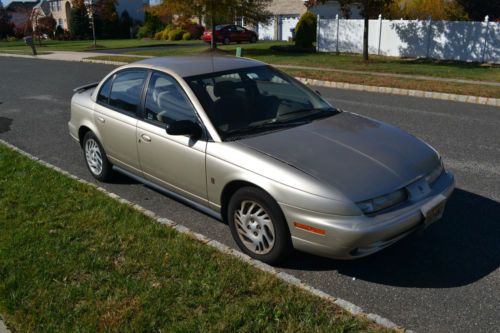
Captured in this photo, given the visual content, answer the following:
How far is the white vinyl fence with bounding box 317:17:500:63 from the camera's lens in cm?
2083

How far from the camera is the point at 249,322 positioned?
3121 mm

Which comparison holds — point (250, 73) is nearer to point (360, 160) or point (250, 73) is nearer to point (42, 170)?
point (360, 160)

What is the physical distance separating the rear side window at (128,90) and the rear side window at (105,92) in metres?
0.08

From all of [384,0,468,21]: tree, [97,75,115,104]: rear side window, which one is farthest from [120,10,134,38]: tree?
[97,75,115,104]: rear side window

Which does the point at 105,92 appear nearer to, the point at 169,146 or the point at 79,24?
the point at 169,146

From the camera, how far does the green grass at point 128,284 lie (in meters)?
3.14

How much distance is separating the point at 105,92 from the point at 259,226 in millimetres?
2876

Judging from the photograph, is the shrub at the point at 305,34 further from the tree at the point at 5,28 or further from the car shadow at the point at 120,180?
the tree at the point at 5,28

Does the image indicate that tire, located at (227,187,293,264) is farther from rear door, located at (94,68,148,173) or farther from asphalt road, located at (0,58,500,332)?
rear door, located at (94,68,148,173)

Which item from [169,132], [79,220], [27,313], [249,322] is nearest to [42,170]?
[79,220]

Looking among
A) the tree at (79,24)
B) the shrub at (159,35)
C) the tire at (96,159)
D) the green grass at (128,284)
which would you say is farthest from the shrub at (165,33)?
the green grass at (128,284)

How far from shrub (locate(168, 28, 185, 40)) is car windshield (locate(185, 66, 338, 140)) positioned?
134 ft

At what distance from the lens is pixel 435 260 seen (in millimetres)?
4000

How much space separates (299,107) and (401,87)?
353 inches
